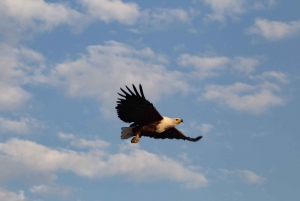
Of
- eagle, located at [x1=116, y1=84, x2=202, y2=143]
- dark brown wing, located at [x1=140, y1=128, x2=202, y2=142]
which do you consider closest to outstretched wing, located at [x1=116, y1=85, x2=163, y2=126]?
eagle, located at [x1=116, y1=84, x2=202, y2=143]

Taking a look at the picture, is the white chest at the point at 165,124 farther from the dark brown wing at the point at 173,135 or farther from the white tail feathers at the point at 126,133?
the dark brown wing at the point at 173,135

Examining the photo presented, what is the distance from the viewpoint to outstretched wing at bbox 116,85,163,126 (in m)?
19.5

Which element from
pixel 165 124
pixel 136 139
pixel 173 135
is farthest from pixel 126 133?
pixel 173 135

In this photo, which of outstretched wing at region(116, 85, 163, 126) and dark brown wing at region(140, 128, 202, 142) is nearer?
outstretched wing at region(116, 85, 163, 126)

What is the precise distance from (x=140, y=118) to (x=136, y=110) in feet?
1.67

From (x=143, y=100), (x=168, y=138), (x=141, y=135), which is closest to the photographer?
(x=143, y=100)

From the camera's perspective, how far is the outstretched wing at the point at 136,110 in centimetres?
1947

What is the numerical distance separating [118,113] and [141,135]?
1444 mm

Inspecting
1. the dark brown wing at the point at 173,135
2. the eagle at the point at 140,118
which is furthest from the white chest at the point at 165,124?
the dark brown wing at the point at 173,135

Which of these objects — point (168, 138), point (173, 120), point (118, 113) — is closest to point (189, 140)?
point (168, 138)

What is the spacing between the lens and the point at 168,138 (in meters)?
23.1

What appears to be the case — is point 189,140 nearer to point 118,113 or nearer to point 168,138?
point 168,138

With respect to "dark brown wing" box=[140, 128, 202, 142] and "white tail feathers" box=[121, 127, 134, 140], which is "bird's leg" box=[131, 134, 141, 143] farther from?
"dark brown wing" box=[140, 128, 202, 142]

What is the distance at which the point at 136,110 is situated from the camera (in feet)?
65.6
